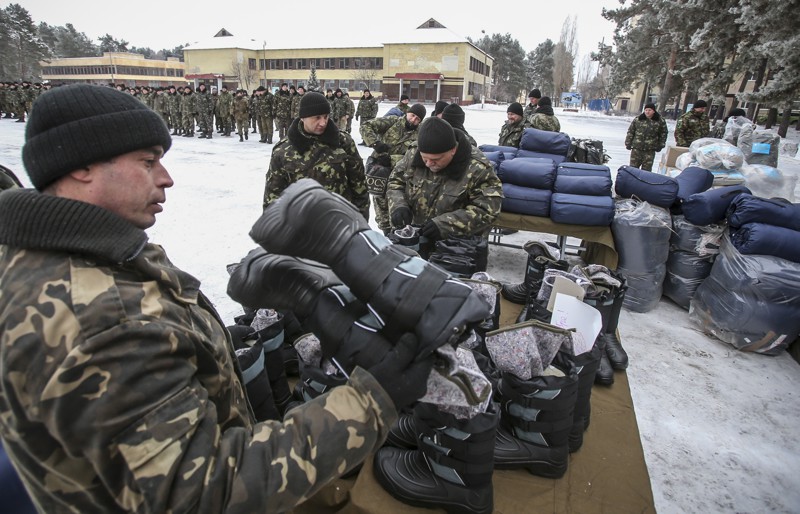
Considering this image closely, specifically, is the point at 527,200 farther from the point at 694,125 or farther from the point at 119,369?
the point at 694,125

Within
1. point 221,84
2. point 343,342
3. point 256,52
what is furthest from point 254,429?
point 256,52

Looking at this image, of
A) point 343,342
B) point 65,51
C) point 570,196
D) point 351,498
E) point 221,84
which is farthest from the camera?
point 65,51

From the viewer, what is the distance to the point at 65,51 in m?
62.0

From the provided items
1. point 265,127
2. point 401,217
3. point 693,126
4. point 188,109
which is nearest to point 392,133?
point 401,217

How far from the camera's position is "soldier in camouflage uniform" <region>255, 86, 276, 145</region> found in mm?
13609

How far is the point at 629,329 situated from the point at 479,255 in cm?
163

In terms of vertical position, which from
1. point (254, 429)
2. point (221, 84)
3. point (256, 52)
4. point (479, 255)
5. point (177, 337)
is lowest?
point (479, 255)

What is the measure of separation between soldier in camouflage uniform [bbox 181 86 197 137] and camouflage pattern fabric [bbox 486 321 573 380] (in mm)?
15640

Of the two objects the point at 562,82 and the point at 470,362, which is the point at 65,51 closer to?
the point at 562,82

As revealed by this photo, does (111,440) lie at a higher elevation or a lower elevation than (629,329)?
higher

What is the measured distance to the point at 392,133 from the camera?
24.5 feet

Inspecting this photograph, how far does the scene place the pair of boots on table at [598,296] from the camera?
2385 millimetres

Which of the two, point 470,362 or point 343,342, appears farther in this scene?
point 470,362

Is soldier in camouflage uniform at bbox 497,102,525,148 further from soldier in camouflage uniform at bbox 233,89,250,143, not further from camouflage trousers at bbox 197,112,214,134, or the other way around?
camouflage trousers at bbox 197,112,214,134
